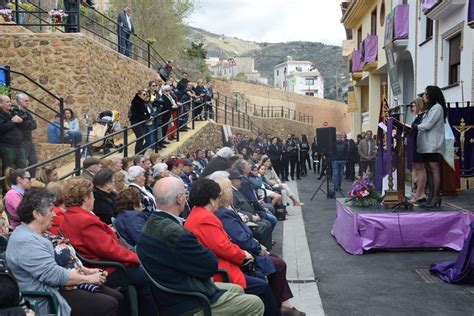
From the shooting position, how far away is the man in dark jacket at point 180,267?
379cm

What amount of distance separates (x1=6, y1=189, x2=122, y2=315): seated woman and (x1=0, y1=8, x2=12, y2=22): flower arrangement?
1014 cm

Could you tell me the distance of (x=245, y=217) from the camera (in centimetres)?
718

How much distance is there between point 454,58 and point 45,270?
1219 centimetres

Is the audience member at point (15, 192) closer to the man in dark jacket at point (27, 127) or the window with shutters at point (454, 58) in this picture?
the man in dark jacket at point (27, 127)

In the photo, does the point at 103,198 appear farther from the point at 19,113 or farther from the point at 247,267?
the point at 19,113

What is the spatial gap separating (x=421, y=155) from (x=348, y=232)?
5.33 feet

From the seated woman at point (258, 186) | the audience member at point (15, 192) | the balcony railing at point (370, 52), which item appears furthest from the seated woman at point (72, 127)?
the balcony railing at point (370, 52)

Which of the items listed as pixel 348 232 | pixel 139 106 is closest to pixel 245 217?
pixel 348 232

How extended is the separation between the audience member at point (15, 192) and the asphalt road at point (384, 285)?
3325mm

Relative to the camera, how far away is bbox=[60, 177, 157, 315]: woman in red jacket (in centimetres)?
432

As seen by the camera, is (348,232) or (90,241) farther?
(348,232)

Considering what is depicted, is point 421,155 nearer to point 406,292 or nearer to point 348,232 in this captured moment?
point 348,232

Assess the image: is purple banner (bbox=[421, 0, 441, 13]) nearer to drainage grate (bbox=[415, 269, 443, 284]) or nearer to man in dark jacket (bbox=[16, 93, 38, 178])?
drainage grate (bbox=[415, 269, 443, 284])

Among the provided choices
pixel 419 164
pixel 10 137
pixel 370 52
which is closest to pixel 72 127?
pixel 10 137
